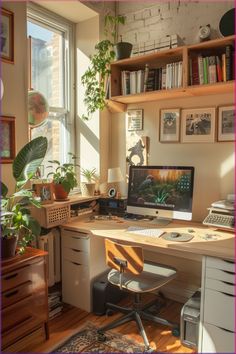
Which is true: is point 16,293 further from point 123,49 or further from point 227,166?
point 123,49

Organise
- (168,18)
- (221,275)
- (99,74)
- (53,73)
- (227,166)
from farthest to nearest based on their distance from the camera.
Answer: (53,73), (99,74), (168,18), (227,166), (221,275)

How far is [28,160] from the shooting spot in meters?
1.96

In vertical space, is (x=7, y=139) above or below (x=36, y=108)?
below

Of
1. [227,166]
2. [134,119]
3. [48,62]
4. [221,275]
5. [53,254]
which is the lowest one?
[53,254]

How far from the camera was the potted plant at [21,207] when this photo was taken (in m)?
1.82

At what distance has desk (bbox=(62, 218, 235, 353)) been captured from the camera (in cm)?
172

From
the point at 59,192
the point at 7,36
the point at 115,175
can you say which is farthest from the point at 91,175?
the point at 7,36

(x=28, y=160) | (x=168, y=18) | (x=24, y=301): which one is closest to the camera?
(x=24, y=301)

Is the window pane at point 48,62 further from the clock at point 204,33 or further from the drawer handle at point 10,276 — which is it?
the drawer handle at point 10,276

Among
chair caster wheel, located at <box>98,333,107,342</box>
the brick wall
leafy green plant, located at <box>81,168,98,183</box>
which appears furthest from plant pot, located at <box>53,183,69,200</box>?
the brick wall

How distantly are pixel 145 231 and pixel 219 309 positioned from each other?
2.29 ft

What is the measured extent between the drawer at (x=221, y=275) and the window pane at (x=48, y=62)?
2.04 m

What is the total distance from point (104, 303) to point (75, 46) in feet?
7.96

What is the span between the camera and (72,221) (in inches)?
98.1
